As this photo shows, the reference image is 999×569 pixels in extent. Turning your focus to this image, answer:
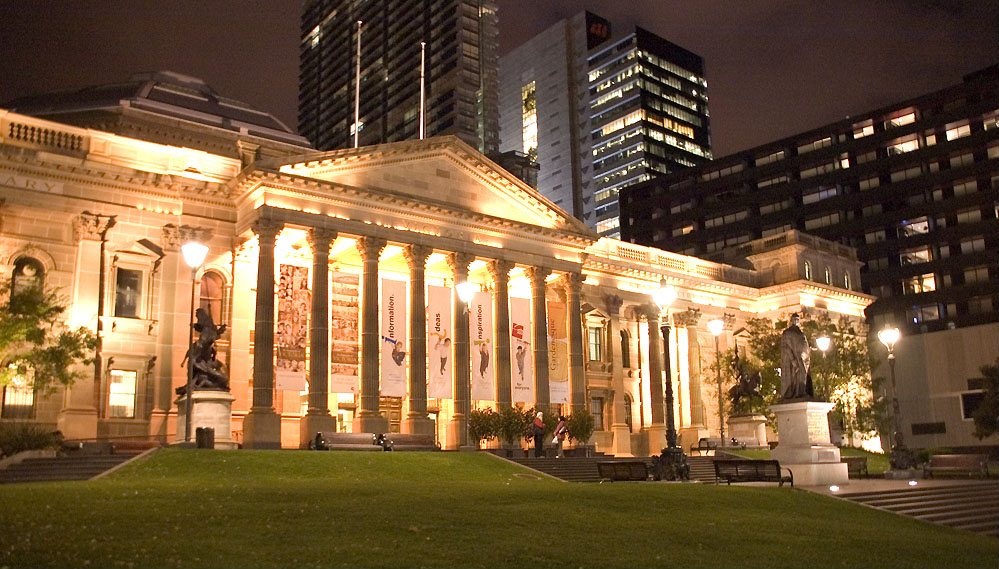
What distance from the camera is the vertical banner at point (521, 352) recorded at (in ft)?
158

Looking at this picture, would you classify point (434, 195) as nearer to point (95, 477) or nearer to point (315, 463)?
point (315, 463)

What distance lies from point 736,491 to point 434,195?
85.8 feet

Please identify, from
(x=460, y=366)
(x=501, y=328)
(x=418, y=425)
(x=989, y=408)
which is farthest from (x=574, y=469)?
(x=989, y=408)

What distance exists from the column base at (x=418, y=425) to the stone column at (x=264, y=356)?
6.69 metres

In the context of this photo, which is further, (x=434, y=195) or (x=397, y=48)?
(x=397, y=48)

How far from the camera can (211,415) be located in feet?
111

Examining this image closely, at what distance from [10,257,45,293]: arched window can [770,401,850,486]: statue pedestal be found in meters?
31.1

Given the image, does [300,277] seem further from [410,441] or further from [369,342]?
[410,441]

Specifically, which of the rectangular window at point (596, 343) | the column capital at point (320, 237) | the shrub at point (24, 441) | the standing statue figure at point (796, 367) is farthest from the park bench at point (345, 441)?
the rectangular window at point (596, 343)

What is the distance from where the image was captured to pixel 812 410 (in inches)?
1249

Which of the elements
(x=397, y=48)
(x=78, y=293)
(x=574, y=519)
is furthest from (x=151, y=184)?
(x=397, y=48)

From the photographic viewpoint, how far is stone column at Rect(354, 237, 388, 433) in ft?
137

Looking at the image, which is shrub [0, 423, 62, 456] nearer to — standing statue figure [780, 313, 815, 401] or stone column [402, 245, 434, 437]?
stone column [402, 245, 434, 437]

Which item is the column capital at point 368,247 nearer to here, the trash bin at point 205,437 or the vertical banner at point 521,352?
the vertical banner at point 521,352
